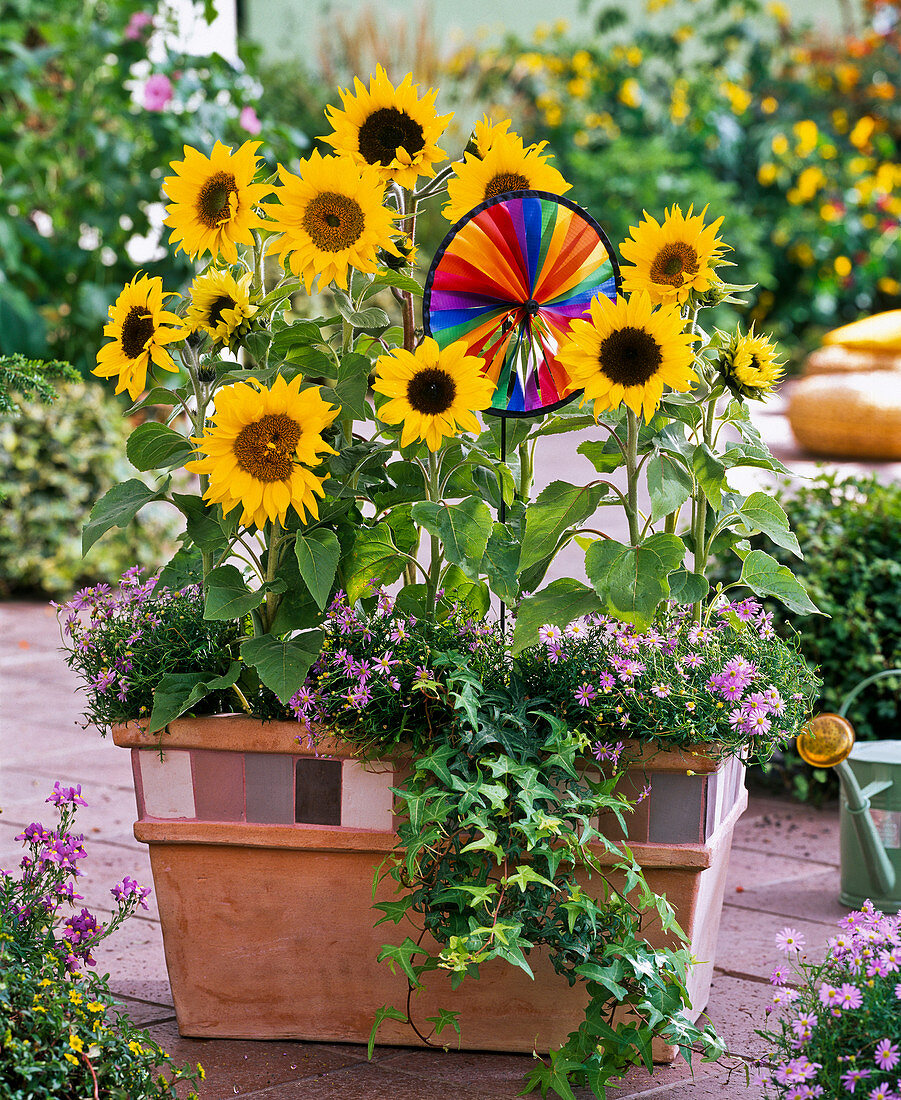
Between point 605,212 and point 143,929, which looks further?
point 605,212

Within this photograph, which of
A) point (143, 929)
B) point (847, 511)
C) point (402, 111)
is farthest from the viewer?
point (847, 511)

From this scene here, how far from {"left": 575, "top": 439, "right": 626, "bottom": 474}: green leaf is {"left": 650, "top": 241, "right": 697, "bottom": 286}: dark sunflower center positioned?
22 centimetres

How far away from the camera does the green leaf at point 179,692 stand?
157cm

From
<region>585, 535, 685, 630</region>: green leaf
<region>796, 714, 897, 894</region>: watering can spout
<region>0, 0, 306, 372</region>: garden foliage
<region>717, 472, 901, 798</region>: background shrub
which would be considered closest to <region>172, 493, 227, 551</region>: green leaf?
<region>585, 535, 685, 630</region>: green leaf

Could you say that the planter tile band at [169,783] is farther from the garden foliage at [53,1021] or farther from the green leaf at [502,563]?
the green leaf at [502,563]

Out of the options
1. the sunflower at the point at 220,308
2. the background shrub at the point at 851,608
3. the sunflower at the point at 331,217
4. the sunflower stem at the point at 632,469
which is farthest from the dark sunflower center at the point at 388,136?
the background shrub at the point at 851,608

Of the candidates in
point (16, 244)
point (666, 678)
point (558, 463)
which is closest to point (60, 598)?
point (16, 244)

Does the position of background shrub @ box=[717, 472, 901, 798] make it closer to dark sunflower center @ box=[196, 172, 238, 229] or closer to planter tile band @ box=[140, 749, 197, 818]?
planter tile band @ box=[140, 749, 197, 818]

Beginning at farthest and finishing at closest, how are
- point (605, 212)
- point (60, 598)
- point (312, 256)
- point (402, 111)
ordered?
point (605, 212)
point (60, 598)
point (402, 111)
point (312, 256)

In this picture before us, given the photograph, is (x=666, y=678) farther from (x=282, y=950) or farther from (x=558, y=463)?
(x=558, y=463)

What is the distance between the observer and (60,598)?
486 cm

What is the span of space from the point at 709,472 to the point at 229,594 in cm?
62

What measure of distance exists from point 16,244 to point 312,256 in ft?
13.0

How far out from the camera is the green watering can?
216 cm
